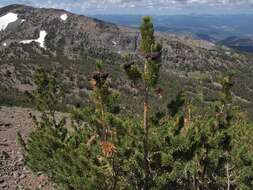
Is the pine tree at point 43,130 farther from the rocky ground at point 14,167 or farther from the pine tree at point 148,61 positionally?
the pine tree at point 148,61

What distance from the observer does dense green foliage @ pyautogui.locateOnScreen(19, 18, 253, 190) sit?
1694cm

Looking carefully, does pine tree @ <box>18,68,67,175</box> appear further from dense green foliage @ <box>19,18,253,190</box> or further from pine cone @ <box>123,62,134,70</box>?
pine cone @ <box>123,62,134,70</box>

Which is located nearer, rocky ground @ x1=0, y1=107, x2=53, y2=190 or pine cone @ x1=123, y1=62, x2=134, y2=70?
pine cone @ x1=123, y1=62, x2=134, y2=70

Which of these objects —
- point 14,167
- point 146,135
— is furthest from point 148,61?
point 14,167

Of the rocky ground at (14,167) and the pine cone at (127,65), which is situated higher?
the pine cone at (127,65)

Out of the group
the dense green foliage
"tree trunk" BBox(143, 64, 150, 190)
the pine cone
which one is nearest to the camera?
the pine cone

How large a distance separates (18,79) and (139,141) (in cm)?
12716

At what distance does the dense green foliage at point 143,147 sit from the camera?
1694 centimetres

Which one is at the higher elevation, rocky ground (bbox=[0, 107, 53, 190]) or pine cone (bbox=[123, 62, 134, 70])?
pine cone (bbox=[123, 62, 134, 70])

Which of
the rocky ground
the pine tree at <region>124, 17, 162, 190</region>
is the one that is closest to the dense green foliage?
the pine tree at <region>124, 17, 162, 190</region>

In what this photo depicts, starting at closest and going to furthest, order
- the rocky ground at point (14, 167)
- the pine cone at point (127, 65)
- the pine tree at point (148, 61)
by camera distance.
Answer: the pine tree at point (148, 61)
the pine cone at point (127, 65)
the rocky ground at point (14, 167)

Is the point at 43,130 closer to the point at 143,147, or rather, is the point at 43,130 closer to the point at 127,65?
the point at 143,147

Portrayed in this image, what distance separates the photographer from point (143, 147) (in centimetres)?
2002

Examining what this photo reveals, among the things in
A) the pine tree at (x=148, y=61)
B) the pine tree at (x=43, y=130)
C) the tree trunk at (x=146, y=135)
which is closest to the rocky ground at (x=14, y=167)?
the pine tree at (x=43, y=130)
